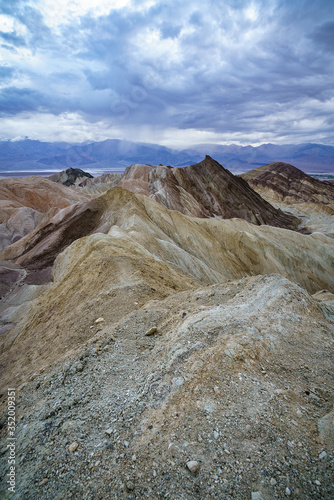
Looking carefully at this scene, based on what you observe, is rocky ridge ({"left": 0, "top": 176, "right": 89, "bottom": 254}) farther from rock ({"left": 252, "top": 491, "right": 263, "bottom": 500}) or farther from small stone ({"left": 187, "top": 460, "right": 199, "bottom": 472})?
rock ({"left": 252, "top": 491, "right": 263, "bottom": 500})

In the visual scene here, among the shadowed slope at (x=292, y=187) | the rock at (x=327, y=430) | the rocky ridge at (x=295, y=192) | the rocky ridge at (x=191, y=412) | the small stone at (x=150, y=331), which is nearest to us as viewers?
the rocky ridge at (x=191, y=412)

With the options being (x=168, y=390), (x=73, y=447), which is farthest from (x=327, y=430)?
(x=73, y=447)

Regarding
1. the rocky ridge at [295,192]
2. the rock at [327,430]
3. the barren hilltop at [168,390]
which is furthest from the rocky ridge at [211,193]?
the rock at [327,430]

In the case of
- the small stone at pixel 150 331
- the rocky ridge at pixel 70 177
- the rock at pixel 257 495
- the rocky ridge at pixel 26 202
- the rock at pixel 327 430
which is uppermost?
the rocky ridge at pixel 70 177

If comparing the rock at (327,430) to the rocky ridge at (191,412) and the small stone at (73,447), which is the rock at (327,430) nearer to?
the rocky ridge at (191,412)

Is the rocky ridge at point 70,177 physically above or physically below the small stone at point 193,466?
above

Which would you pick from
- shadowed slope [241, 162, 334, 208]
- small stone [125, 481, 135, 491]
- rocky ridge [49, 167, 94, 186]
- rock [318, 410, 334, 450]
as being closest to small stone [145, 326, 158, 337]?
small stone [125, 481, 135, 491]

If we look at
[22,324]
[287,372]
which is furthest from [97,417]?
[22,324]

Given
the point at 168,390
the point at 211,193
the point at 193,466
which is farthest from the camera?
the point at 211,193

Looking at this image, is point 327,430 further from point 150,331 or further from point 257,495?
point 150,331

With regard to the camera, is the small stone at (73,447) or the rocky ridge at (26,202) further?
the rocky ridge at (26,202)

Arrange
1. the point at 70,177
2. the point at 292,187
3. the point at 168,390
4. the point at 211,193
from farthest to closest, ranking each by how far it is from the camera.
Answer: the point at 70,177
the point at 292,187
the point at 211,193
the point at 168,390

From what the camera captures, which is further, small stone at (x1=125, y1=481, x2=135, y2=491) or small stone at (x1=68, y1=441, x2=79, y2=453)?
small stone at (x1=68, y1=441, x2=79, y2=453)
